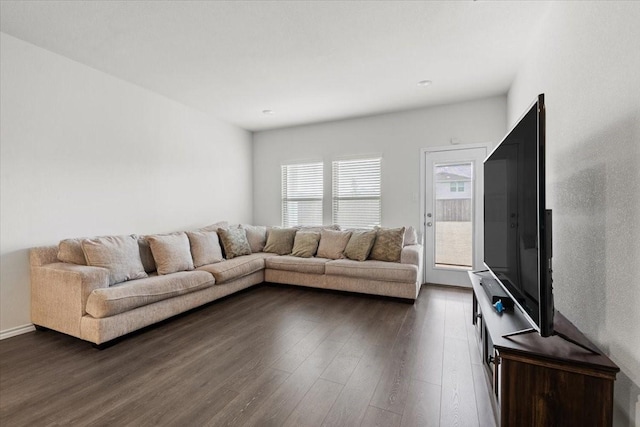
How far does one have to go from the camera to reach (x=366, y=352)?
234 cm

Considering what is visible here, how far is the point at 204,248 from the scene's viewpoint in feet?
12.6

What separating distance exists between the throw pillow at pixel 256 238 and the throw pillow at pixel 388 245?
188 centimetres

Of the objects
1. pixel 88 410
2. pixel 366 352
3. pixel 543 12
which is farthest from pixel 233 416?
pixel 543 12

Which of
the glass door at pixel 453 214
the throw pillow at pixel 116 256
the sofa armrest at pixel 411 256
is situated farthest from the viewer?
the glass door at pixel 453 214

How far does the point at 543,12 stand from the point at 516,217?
6.11 feet

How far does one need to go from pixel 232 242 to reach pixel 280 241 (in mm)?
790

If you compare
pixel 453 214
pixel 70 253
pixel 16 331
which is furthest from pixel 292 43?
pixel 16 331

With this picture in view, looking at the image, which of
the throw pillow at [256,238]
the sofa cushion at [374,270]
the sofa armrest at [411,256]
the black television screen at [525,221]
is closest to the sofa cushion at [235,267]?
the throw pillow at [256,238]

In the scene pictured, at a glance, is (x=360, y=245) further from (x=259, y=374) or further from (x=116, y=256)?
(x=116, y=256)

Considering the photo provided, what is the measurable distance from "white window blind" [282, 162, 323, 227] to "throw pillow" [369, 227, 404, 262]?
1.52m

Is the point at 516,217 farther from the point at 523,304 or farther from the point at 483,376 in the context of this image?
the point at 483,376

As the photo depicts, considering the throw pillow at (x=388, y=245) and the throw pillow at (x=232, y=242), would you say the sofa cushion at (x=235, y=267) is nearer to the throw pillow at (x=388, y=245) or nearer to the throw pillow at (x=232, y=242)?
the throw pillow at (x=232, y=242)

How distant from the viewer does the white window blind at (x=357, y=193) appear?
4863 millimetres

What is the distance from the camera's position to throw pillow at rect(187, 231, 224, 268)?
3.72m
